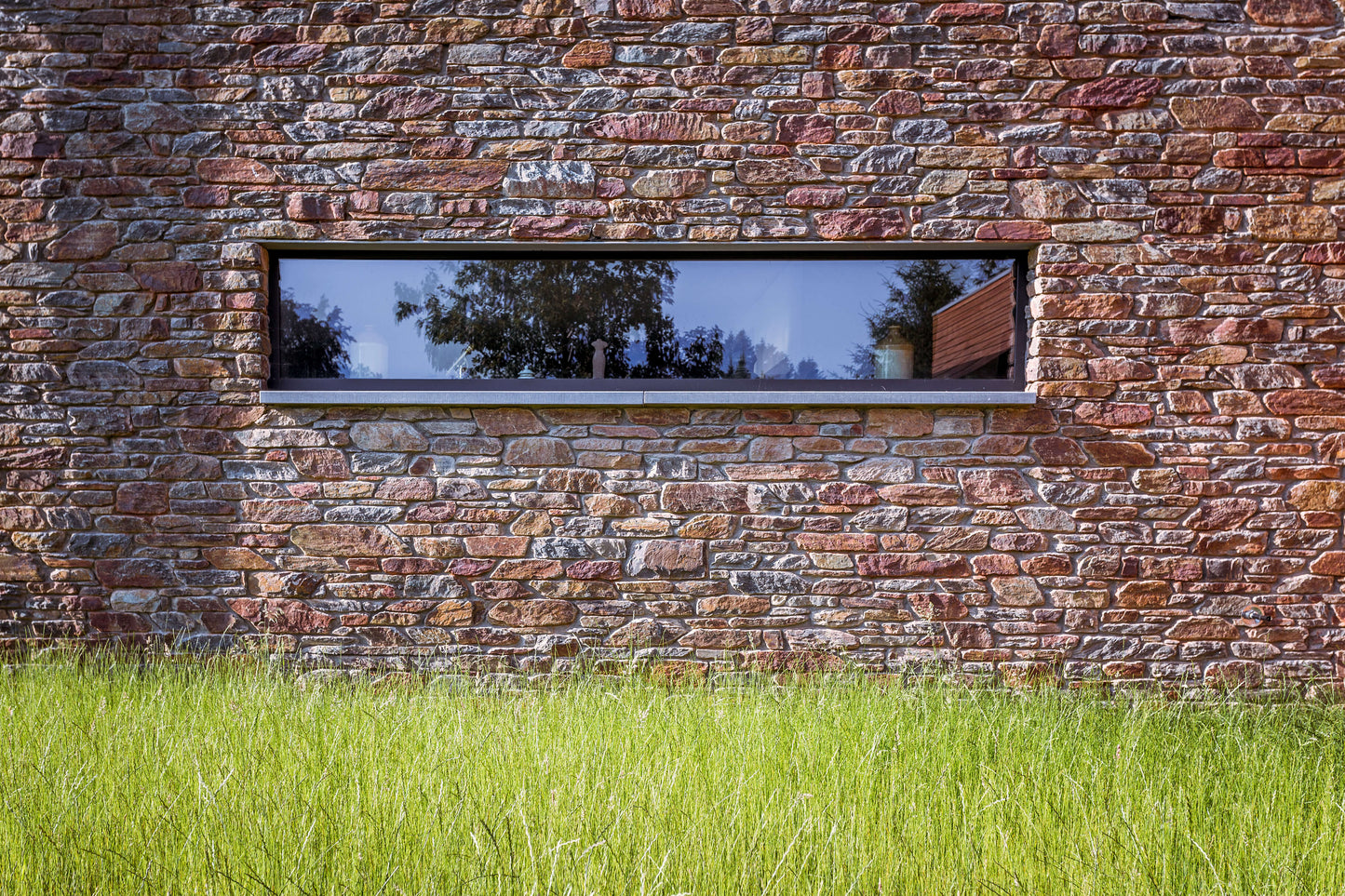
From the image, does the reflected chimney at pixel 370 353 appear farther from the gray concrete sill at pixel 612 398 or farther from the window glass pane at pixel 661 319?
the gray concrete sill at pixel 612 398

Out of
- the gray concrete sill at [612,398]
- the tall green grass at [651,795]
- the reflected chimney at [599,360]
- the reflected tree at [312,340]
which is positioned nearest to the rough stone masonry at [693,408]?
the gray concrete sill at [612,398]

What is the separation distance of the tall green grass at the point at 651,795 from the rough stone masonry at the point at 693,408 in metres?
0.62

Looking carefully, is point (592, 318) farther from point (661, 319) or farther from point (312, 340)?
point (312, 340)

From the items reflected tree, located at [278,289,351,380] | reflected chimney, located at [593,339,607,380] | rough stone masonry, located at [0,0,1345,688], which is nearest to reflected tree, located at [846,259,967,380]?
rough stone masonry, located at [0,0,1345,688]

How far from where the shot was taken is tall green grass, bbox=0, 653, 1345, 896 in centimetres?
205

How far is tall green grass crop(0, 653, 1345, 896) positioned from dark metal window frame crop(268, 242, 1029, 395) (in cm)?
171

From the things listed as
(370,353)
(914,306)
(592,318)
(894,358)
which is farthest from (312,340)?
(914,306)

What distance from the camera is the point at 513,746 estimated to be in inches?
114

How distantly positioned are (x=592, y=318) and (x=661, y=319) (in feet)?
1.36

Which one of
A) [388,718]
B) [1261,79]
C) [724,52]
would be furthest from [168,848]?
[1261,79]

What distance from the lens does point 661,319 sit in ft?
14.4

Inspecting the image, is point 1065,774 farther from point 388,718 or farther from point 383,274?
point 383,274

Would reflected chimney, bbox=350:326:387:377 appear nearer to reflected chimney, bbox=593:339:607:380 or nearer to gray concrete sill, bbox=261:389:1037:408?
gray concrete sill, bbox=261:389:1037:408

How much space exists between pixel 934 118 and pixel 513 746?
3.91 meters
